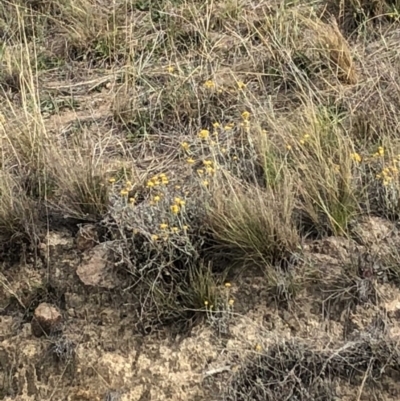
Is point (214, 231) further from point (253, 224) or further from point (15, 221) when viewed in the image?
point (15, 221)

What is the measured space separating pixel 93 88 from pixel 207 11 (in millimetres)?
805

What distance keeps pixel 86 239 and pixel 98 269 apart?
16 cm

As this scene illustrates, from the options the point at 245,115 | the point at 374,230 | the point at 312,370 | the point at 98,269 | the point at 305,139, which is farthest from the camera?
the point at 245,115

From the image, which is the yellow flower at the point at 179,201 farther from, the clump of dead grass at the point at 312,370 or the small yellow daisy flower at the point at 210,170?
the clump of dead grass at the point at 312,370

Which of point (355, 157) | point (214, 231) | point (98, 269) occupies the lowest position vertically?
point (98, 269)

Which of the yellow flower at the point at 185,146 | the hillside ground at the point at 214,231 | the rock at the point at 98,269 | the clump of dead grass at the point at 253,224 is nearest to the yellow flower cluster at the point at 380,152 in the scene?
the hillside ground at the point at 214,231

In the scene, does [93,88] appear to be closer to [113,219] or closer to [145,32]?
[145,32]

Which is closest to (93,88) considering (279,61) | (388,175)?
(279,61)

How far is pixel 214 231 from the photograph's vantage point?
10.2 feet

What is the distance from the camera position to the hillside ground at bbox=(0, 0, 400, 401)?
2.89m

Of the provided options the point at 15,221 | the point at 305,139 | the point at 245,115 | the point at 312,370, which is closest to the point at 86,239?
the point at 15,221

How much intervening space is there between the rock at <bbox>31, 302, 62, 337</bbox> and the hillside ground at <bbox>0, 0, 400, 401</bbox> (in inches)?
0.6

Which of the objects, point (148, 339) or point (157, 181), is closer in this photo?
point (148, 339)

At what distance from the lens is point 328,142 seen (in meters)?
3.44
